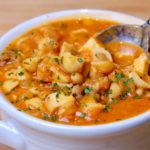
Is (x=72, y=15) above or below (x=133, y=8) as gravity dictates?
above

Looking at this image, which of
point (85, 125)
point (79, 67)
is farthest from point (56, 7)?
point (85, 125)

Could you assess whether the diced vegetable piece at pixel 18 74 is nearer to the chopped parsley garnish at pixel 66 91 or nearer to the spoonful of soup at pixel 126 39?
the chopped parsley garnish at pixel 66 91

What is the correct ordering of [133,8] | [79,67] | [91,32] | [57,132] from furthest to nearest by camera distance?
[133,8] < [91,32] < [79,67] < [57,132]

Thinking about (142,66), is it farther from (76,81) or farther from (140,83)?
(76,81)

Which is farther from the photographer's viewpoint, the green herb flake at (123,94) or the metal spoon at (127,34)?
the metal spoon at (127,34)

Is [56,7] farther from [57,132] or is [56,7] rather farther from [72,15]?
[57,132]

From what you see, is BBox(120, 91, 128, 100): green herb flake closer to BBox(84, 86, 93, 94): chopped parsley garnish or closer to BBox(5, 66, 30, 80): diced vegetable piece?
BBox(84, 86, 93, 94): chopped parsley garnish

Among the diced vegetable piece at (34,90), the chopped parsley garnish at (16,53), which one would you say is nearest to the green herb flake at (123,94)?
the diced vegetable piece at (34,90)
